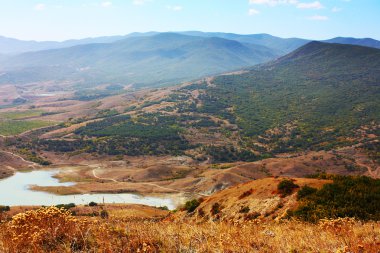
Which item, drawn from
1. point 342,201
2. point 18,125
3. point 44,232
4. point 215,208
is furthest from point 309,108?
point 44,232

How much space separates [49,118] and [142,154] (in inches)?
3756

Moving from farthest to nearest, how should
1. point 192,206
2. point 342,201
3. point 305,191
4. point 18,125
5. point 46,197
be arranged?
point 18,125 → point 46,197 → point 192,206 → point 305,191 → point 342,201

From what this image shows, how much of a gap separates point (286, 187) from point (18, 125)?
16426cm

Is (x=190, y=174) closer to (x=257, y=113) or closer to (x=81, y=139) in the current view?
(x=81, y=139)

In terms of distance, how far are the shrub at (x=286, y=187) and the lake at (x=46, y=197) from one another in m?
40.8

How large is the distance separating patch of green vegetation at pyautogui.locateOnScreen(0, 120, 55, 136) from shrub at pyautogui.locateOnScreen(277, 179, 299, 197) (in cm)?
13825

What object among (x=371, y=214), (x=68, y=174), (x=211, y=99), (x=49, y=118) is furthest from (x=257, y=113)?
(x=371, y=214)

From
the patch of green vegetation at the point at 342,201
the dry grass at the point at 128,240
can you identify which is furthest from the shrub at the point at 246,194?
the dry grass at the point at 128,240

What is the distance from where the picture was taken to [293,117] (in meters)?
145

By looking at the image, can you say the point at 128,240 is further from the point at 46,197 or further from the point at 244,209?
the point at 46,197

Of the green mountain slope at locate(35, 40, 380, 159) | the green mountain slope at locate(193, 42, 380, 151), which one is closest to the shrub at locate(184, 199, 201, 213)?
the green mountain slope at locate(35, 40, 380, 159)

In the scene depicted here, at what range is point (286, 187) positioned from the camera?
2944cm

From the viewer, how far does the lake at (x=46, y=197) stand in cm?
7150

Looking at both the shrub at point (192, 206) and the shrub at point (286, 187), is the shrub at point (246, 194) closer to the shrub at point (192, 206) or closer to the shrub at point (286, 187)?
the shrub at point (286, 187)
